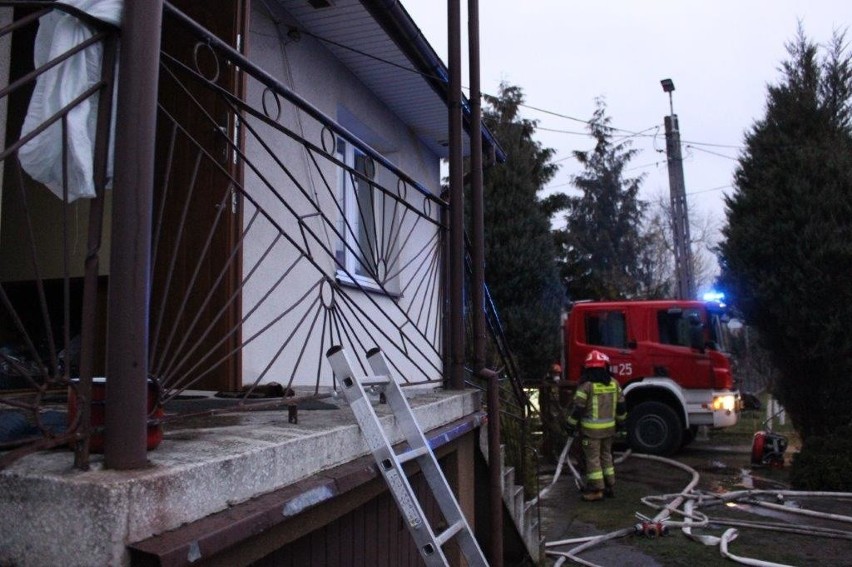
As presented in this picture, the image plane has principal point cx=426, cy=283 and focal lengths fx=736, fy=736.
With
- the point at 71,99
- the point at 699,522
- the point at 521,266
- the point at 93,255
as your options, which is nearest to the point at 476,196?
the point at 71,99

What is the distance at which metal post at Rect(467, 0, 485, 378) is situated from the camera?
4.42 metres

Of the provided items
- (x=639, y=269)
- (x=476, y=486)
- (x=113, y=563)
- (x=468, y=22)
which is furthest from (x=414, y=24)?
(x=639, y=269)

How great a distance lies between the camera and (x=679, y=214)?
16500mm

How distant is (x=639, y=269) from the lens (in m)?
32.5

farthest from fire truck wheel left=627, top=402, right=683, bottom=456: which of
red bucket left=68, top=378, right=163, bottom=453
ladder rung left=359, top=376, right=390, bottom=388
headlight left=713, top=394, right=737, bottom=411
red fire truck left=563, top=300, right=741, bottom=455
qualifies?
red bucket left=68, top=378, right=163, bottom=453

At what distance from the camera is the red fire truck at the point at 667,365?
36.1 ft

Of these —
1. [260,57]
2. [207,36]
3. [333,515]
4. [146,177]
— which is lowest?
[333,515]

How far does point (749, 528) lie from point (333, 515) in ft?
18.6

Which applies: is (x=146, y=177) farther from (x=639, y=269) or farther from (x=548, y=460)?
(x=639, y=269)

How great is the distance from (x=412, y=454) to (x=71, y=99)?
153cm

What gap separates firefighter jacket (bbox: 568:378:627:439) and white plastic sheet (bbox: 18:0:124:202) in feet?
23.9

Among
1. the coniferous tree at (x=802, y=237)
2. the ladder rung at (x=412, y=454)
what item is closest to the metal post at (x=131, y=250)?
the ladder rung at (x=412, y=454)

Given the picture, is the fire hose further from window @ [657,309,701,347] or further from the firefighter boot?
window @ [657,309,701,347]

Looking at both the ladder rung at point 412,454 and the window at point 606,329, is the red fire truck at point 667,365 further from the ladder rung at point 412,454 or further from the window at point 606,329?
the ladder rung at point 412,454
